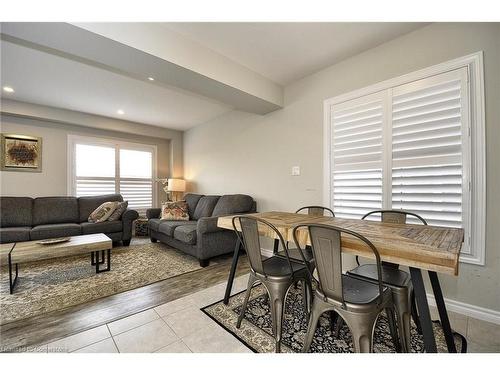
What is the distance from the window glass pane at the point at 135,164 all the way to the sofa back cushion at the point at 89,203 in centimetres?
78

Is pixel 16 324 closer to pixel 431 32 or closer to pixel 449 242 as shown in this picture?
pixel 449 242

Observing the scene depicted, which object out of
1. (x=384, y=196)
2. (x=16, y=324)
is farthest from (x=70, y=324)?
(x=384, y=196)

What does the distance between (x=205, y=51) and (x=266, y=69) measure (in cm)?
81

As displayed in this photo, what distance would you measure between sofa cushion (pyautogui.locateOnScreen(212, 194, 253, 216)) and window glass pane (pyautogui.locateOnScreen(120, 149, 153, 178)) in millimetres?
2624

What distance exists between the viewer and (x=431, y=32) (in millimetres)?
1962

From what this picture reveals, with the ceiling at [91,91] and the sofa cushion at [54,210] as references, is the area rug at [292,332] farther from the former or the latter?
the sofa cushion at [54,210]

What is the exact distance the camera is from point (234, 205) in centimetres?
343

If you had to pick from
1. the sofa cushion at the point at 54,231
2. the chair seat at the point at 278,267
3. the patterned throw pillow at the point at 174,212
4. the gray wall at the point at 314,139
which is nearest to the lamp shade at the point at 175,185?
the gray wall at the point at 314,139

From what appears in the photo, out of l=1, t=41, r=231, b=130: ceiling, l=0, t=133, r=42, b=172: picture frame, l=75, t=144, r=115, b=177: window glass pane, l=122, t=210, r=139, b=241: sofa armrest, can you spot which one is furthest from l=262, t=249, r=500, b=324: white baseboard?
l=0, t=133, r=42, b=172: picture frame

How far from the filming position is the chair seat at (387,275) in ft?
4.30

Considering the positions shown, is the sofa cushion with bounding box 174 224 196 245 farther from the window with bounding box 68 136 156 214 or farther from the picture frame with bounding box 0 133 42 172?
the picture frame with bounding box 0 133 42 172

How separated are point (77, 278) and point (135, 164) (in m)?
3.12

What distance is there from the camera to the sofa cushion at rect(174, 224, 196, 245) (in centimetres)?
297

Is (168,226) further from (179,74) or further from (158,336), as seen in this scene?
(179,74)
